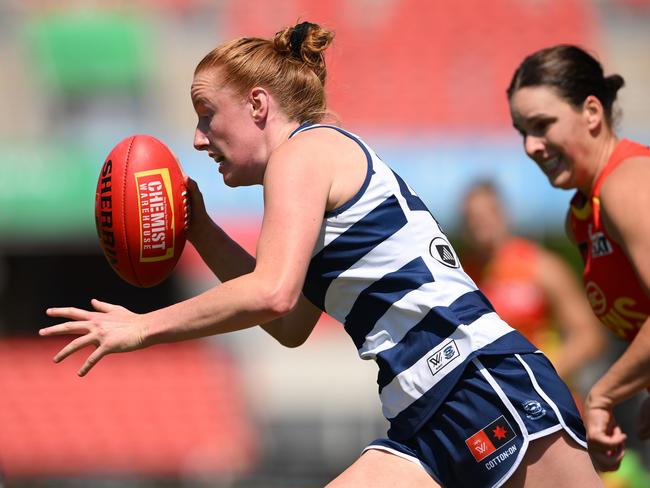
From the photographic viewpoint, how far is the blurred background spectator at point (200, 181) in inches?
493

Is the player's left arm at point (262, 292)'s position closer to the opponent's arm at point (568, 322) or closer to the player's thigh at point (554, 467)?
the player's thigh at point (554, 467)

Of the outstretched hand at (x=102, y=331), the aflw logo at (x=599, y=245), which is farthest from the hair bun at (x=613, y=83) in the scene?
the outstretched hand at (x=102, y=331)

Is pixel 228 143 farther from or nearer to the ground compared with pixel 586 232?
farther from the ground

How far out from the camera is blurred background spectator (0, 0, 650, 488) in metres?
12.5

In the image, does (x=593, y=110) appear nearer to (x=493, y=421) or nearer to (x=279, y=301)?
(x=493, y=421)

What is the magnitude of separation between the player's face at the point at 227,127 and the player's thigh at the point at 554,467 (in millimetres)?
1201

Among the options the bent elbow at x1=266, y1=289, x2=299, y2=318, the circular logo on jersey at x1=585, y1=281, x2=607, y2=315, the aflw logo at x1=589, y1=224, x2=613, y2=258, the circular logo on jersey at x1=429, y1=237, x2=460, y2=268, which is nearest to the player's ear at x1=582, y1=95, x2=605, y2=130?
the aflw logo at x1=589, y1=224, x2=613, y2=258

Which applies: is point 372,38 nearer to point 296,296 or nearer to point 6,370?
point 6,370

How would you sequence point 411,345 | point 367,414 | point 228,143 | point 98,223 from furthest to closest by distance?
point 367,414 < point 98,223 < point 228,143 < point 411,345

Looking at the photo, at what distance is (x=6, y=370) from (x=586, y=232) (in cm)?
1078

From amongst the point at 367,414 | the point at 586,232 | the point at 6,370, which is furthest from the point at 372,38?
the point at 586,232

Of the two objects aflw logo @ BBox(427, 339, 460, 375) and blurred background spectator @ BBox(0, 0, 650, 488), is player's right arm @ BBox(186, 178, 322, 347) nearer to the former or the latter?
aflw logo @ BBox(427, 339, 460, 375)

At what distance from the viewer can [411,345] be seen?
3.03 meters

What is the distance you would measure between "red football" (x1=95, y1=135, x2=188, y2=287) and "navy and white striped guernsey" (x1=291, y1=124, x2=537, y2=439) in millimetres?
638
